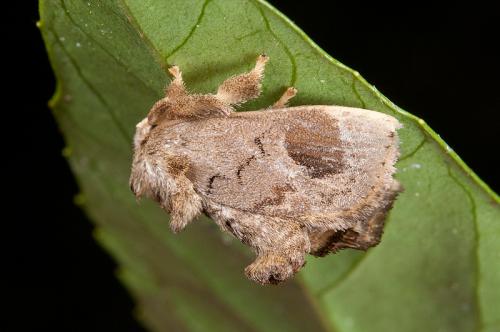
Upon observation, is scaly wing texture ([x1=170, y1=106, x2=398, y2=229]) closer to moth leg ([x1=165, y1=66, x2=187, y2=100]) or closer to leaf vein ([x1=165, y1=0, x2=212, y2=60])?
moth leg ([x1=165, y1=66, x2=187, y2=100])

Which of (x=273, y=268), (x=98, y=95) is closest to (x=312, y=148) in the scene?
(x=273, y=268)

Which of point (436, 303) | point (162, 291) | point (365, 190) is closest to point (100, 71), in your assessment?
point (365, 190)

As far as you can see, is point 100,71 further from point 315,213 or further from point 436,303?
point 436,303

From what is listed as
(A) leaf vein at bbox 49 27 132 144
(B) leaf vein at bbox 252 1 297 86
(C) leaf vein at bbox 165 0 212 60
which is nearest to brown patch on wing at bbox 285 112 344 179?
(B) leaf vein at bbox 252 1 297 86

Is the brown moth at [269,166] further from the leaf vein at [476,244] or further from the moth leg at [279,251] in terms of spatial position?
the leaf vein at [476,244]

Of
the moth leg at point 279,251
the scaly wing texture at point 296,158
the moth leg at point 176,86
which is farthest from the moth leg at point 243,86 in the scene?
the moth leg at point 279,251

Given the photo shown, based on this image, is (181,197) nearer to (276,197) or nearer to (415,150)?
(276,197)
